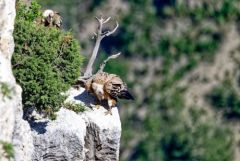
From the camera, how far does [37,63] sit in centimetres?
4100

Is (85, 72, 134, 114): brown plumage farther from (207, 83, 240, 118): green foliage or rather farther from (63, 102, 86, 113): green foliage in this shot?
(207, 83, 240, 118): green foliage

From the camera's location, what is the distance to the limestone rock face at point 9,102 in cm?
3562

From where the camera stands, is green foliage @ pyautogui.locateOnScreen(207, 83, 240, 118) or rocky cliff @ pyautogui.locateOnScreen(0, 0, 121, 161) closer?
rocky cliff @ pyautogui.locateOnScreen(0, 0, 121, 161)

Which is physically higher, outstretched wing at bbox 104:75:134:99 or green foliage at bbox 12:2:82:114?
outstretched wing at bbox 104:75:134:99

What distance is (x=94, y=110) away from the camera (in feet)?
146

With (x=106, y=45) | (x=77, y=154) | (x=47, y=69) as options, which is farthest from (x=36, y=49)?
(x=106, y=45)

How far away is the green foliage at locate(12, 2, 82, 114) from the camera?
4088 cm

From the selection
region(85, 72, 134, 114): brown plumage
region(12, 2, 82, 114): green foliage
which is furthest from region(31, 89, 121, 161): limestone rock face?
region(12, 2, 82, 114): green foliage

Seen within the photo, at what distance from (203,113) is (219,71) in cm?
338

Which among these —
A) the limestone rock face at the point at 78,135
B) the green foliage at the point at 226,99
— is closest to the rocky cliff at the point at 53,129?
the limestone rock face at the point at 78,135

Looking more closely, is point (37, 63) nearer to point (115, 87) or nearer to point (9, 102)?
point (115, 87)

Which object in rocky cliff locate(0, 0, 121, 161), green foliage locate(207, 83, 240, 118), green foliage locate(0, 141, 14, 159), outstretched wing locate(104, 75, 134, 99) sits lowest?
green foliage locate(0, 141, 14, 159)

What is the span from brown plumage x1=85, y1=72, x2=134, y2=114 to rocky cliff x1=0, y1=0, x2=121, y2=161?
57 centimetres

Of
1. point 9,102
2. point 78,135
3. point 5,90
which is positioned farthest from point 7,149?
point 78,135
